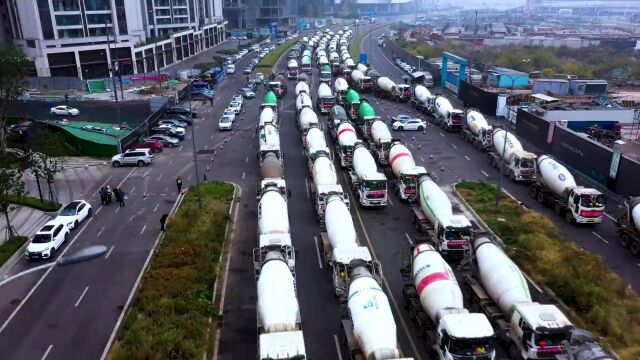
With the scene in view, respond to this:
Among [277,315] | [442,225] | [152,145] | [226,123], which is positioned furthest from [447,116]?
[277,315]

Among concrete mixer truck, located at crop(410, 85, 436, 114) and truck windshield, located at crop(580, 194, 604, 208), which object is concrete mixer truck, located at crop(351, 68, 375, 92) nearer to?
concrete mixer truck, located at crop(410, 85, 436, 114)

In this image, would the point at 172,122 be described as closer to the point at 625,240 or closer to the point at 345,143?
the point at 345,143

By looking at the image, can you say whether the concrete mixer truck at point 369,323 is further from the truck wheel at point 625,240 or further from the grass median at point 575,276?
the truck wheel at point 625,240

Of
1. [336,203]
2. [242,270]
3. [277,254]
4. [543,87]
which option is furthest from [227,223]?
[543,87]

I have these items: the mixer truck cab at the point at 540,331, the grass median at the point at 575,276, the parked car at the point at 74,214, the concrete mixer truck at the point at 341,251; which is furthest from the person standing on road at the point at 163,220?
the mixer truck cab at the point at 540,331

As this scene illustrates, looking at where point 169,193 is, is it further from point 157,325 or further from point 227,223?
point 157,325
